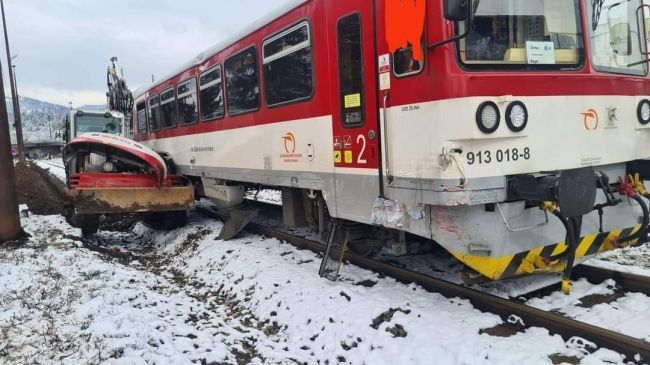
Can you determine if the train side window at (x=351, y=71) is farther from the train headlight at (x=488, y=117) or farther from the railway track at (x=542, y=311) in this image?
the railway track at (x=542, y=311)

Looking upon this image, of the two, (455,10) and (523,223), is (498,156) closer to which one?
(523,223)

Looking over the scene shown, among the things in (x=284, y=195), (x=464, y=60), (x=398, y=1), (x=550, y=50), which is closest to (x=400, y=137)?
(x=464, y=60)

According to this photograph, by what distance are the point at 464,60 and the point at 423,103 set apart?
466 mm

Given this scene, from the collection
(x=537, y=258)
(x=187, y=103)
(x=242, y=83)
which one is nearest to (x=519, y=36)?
(x=537, y=258)

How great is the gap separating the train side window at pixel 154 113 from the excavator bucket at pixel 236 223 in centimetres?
492

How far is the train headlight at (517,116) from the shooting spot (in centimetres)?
411

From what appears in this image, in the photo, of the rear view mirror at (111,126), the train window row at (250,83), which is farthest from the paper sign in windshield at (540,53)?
the rear view mirror at (111,126)

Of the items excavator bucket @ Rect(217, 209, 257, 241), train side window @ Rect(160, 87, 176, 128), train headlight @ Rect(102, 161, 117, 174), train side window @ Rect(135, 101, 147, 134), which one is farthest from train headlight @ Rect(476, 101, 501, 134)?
train side window @ Rect(135, 101, 147, 134)

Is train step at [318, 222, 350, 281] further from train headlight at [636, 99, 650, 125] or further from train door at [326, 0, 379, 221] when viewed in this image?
train headlight at [636, 99, 650, 125]

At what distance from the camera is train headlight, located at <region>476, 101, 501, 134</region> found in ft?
13.2

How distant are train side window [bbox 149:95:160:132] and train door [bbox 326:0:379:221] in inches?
327

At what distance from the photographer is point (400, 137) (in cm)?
459

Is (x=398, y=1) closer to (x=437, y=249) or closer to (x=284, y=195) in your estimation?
(x=437, y=249)

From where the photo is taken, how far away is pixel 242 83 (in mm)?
7691
